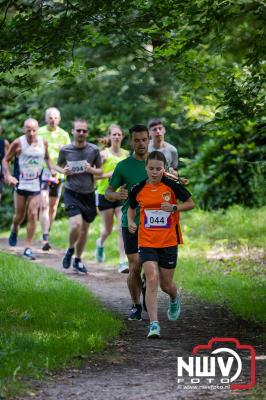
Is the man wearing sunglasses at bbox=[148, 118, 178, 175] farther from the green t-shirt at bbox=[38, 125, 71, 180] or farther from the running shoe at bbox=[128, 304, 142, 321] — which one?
the green t-shirt at bbox=[38, 125, 71, 180]

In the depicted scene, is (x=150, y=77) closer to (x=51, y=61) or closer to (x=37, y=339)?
(x=51, y=61)

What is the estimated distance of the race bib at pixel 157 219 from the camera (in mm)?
8398

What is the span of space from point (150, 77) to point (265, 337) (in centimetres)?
1324

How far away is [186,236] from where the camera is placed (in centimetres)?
1561

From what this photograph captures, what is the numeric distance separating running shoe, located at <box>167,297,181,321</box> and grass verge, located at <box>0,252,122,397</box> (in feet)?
1.99

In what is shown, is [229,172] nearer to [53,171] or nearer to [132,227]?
[53,171]

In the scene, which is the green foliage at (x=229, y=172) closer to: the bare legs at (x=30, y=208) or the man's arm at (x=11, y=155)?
the bare legs at (x=30, y=208)

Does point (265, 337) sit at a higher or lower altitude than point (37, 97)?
lower

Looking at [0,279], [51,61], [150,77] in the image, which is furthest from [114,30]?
[150,77]

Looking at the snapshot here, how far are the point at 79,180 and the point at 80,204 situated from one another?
365mm

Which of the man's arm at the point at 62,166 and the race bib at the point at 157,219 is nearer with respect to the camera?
the race bib at the point at 157,219

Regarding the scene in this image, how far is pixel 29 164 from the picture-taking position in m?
13.9

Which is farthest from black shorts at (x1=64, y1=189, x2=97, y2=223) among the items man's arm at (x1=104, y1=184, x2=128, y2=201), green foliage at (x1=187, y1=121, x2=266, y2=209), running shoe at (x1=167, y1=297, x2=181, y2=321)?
green foliage at (x1=187, y1=121, x2=266, y2=209)

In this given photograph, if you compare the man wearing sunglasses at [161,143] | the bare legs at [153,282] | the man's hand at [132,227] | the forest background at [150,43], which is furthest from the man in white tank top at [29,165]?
the bare legs at [153,282]
